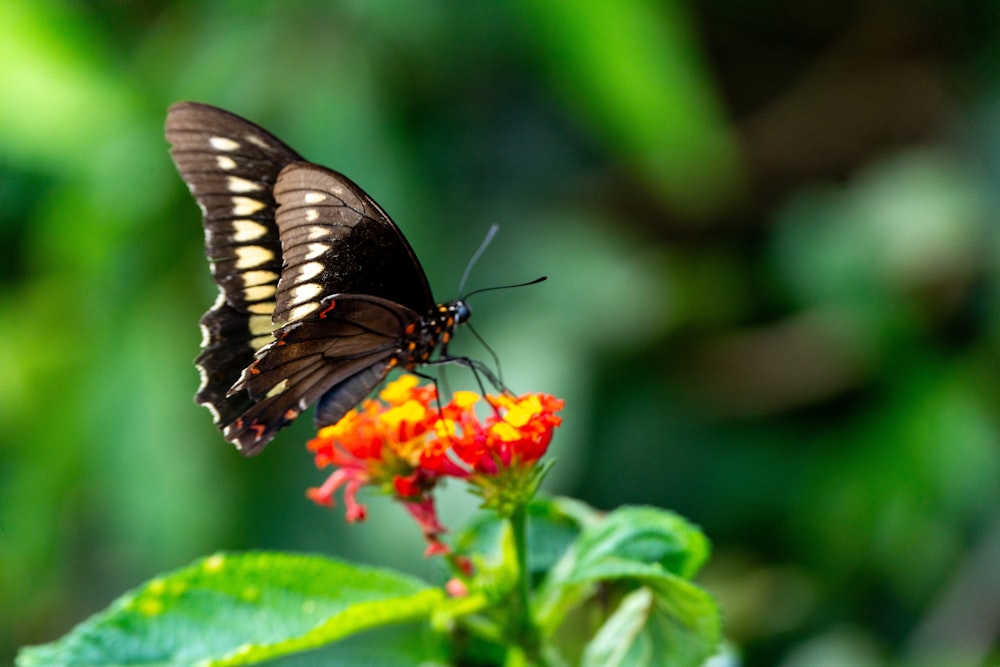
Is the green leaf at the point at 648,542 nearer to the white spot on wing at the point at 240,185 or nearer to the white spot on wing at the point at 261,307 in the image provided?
the white spot on wing at the point at 261,307

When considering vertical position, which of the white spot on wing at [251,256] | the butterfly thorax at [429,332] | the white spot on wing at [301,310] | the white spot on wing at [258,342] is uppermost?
the white spot on wing at [251,256]

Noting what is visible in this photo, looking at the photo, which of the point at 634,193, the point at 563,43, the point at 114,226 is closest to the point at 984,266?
the point at 634,193

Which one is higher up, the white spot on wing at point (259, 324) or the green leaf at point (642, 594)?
the white spot on wing at point (259, 324)

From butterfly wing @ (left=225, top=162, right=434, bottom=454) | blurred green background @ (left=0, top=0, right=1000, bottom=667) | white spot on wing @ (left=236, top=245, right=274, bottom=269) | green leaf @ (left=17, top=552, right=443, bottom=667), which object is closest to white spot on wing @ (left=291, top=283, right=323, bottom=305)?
butterfly wing @ (left=225, top=162, right=434, bottom=454)

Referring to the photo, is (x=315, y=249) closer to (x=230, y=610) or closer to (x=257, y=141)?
(x=257, y=141)

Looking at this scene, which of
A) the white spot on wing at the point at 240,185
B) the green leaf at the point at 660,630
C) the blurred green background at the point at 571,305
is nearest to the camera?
the green leaf at the point at 660,630

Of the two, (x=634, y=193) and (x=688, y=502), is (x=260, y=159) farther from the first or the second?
(x=634, y=193)

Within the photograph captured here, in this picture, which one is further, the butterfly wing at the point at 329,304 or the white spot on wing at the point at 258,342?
the white spot on wing at the point at 258,342

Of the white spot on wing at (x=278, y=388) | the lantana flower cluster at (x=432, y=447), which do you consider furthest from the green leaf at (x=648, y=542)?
the white spot on wing at (x=278, y=388)
